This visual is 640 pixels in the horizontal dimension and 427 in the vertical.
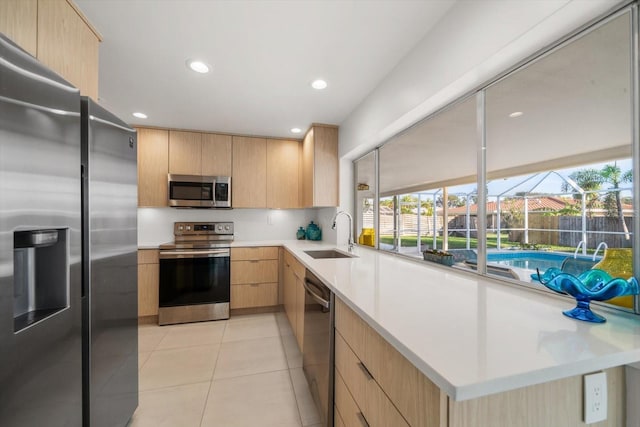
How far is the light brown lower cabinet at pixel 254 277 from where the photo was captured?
3119 mm

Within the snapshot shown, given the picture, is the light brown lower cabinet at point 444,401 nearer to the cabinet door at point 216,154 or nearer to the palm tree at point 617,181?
the palm tree at point 617,181

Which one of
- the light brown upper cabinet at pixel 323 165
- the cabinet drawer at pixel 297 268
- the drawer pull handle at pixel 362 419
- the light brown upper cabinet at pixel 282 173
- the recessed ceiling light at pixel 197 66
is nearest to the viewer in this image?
the drawer pull handle at pixel 362 419

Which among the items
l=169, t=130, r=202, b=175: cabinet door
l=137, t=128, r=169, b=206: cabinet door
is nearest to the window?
l=169, t=130, r=202, b=175: cabinet door

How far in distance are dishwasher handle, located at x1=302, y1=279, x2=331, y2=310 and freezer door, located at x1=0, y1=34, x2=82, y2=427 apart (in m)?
1.08

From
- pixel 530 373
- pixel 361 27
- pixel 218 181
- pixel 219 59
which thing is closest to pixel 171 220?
pixel 218 181

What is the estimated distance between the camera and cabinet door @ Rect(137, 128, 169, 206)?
316cm

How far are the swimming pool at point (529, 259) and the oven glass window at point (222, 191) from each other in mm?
2949

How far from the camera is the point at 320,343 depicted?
4.84ft

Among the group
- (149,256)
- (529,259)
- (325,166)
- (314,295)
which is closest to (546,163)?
(529,259)

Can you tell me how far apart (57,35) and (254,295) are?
9.05 feet

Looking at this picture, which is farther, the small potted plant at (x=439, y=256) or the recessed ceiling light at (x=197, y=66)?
the recessed ceiling light at (x=197, y=66)

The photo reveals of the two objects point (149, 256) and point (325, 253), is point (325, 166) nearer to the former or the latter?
point (325, 253)

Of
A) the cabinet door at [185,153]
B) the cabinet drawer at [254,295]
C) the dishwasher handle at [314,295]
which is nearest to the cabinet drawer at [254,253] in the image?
the cabinet drawer at [254,295]

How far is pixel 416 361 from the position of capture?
63 cm
